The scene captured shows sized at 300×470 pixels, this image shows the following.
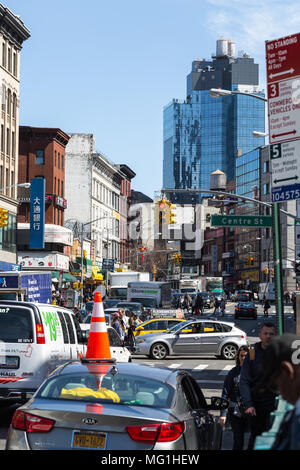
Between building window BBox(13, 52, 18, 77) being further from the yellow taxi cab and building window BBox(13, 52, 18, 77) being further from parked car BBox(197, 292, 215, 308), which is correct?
the yellow taxi cab

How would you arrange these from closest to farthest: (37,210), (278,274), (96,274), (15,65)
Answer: (278,274) < (15,65) < (37,210) < (96,274)

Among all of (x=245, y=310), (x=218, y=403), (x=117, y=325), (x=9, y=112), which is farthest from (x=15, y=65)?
(x=218, y=403)

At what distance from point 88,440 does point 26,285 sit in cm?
2496

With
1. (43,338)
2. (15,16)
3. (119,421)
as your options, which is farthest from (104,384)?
(15,16)

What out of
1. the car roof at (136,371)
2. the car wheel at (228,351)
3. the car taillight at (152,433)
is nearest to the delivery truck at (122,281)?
the car wheel at (228,351)

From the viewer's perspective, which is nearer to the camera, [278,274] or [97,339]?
[97,339]

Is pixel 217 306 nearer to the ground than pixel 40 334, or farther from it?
nearer to the ground

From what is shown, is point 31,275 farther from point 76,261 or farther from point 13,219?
point 76,261

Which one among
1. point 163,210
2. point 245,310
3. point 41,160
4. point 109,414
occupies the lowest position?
point 245,310

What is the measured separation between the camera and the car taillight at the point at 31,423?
22.9 ft

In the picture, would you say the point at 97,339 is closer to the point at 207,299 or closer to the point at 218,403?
the point at 218,403

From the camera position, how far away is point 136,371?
8102 mm

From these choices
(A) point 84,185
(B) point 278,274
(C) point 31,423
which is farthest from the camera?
(A) point 84,185

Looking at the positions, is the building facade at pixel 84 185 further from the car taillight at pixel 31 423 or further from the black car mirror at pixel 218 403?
the car taillight at pixel 31 423
